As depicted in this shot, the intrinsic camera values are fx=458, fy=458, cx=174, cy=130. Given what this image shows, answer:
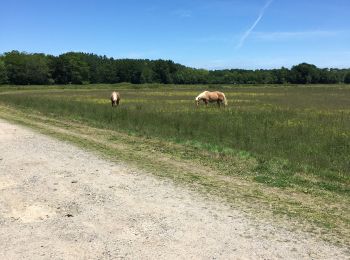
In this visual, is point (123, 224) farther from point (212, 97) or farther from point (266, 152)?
point (212, 97)

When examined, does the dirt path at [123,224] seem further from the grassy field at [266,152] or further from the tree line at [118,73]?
the tree line at [118,73]

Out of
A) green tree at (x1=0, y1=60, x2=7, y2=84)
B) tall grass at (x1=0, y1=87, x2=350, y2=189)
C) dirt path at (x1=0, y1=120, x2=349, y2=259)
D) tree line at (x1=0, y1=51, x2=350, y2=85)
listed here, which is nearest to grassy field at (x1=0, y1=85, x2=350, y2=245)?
tall grass at (x1=0, y1=87, x2=350, y2=189)

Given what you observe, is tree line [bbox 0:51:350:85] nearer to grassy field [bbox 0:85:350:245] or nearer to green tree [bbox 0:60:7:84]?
green tree [bbox 0:60:7:84]

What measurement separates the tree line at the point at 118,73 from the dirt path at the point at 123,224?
120m

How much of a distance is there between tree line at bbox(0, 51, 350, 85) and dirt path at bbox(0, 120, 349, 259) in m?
120

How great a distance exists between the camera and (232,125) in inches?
786

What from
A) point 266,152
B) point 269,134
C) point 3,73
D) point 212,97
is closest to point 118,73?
point 3,73

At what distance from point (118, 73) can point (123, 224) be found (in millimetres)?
153662

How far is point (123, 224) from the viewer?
614cm

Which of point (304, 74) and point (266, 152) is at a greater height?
point (266, 152)

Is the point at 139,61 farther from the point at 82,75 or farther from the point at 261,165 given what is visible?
the point at 261,165

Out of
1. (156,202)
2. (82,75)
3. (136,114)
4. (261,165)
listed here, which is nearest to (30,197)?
(156,202)

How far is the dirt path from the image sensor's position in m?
5.16

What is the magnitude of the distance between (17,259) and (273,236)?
9.86ft
